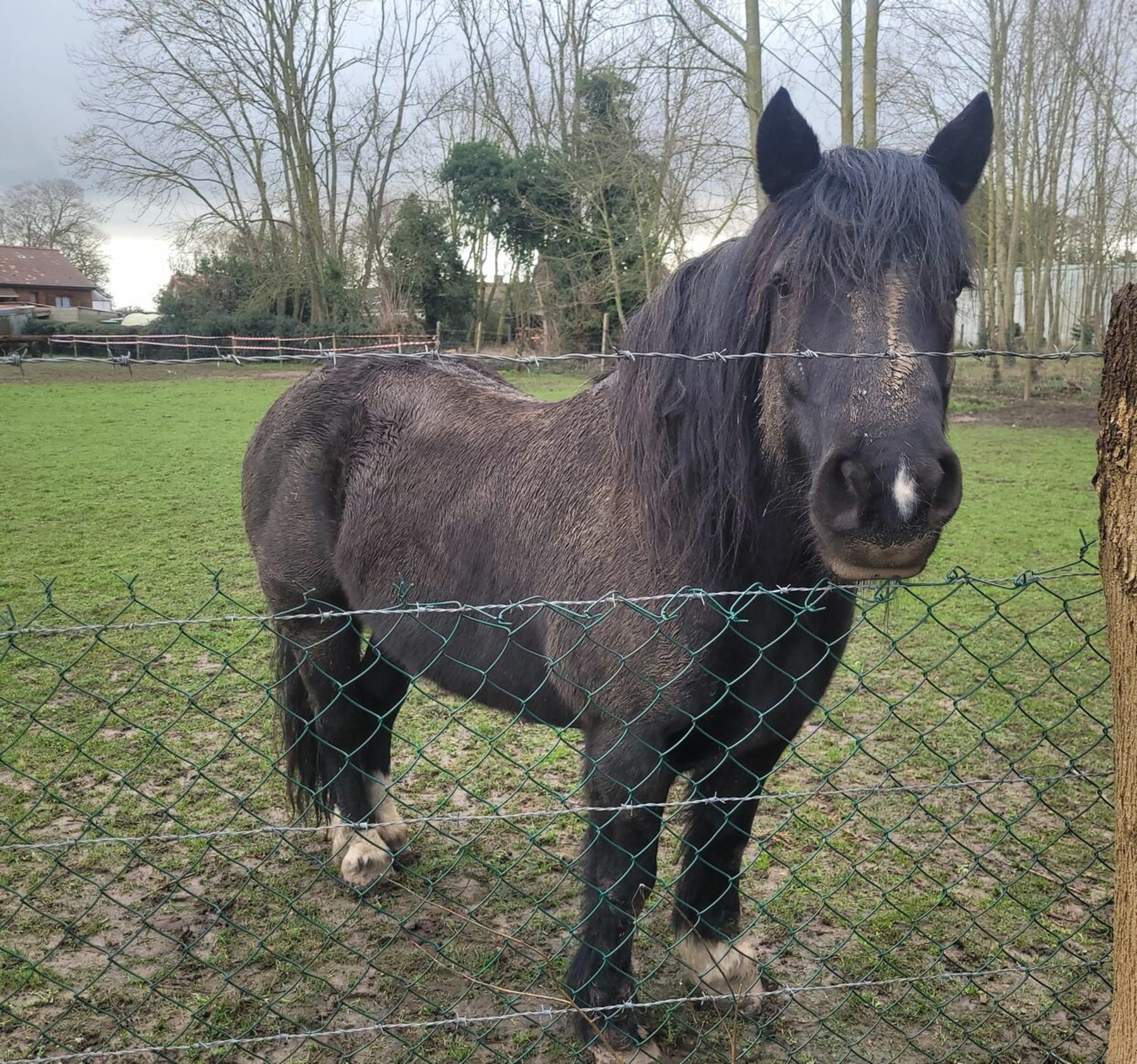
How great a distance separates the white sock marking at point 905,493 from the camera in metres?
1.63

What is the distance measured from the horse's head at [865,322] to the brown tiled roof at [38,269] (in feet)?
167

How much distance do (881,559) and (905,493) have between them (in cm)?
15

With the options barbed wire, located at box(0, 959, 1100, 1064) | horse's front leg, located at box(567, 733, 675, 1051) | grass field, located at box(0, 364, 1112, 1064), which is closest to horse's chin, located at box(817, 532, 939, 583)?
grass field, located at box(0, 364, 1112, 1064)

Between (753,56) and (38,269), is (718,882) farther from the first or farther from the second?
(38,269)

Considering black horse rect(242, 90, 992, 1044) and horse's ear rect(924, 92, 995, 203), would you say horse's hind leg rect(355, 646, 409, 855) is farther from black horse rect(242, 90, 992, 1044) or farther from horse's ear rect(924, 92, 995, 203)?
horse's ear rect(924, 92, 995, 203)

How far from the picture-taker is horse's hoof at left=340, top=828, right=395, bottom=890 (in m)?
3.26

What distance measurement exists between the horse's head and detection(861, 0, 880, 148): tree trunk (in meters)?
11.6

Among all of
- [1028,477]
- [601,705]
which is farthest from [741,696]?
[1028,477]

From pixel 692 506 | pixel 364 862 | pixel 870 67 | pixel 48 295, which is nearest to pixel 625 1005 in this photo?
pixel 692 506

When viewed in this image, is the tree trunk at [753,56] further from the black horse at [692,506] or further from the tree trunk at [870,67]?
the black horse at [692,506]

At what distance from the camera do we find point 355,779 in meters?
3.48

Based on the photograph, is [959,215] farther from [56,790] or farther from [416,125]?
[416,125]

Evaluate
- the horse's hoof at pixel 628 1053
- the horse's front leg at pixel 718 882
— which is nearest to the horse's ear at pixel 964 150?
the horse's front leg at pixel 718 882

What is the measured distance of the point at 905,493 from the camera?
64.2 inches
